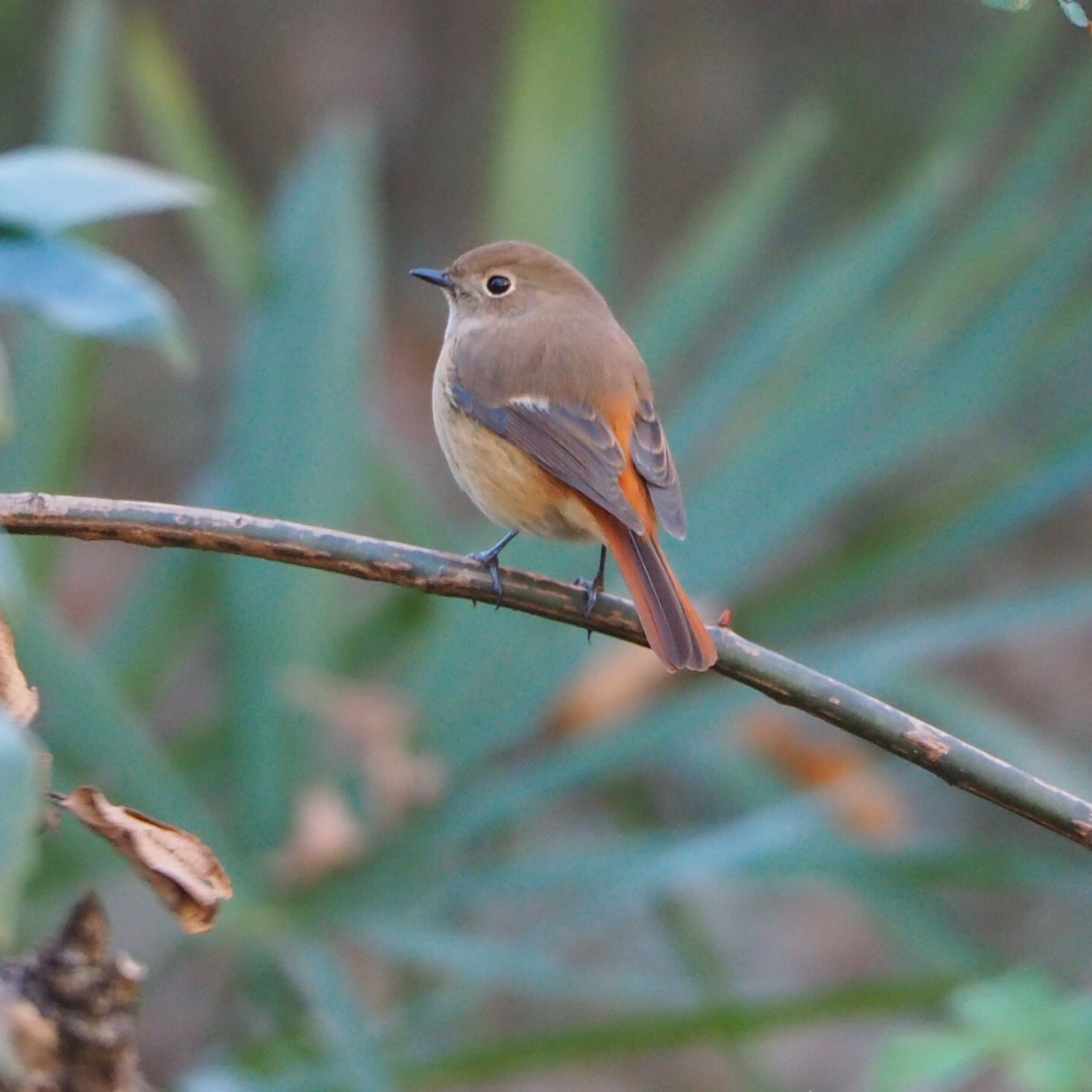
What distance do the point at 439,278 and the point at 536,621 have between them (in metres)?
0.74

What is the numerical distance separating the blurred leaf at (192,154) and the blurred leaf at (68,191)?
203cm

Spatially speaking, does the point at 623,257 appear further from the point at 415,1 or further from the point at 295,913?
the point at 295,913

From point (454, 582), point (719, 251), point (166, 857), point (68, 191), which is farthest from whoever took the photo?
point (719, 251)

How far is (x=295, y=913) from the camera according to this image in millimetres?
3244

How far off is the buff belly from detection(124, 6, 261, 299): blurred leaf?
1086mm

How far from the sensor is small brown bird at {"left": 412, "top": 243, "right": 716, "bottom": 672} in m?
2.62

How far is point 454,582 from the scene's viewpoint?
6.42 feet

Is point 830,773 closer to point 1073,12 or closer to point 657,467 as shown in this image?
point 657,467

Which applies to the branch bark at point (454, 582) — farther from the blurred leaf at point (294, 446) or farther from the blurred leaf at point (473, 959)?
the blurred leaf at point (294, 446)

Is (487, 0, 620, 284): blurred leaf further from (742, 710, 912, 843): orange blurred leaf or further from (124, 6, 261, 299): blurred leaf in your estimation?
(742, 710, 912, 843): orange blurred leaf

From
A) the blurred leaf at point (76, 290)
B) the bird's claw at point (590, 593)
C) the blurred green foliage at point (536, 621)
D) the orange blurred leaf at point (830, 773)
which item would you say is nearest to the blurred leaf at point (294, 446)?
the blurred green foliage at point (536, 621)

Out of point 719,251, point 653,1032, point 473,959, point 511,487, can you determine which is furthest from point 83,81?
point 653,1032

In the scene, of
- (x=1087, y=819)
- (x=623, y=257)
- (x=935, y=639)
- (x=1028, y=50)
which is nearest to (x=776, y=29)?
(x=623, y=257)

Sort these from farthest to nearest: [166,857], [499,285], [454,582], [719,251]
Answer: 1. [719,251]
2. [499,285]
3. [454,582]
4. [166,857]
